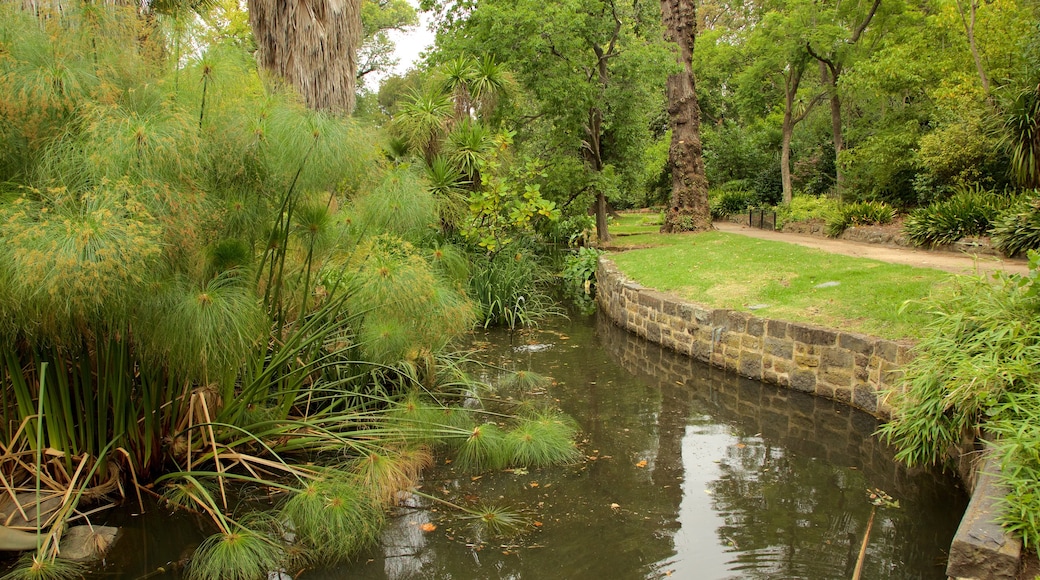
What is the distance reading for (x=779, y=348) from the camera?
7723 mm

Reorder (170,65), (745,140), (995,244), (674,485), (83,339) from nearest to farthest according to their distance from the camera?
(83,339) → (170,65) → (674,485) → (995,244) → (745,140)

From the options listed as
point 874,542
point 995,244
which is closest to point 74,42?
point 874,542

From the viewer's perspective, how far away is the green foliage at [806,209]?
17.9 meters

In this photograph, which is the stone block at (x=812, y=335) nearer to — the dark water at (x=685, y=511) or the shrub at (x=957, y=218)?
the dark water at (x=685, y=511)

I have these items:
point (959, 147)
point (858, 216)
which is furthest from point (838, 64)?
point (959, 147)

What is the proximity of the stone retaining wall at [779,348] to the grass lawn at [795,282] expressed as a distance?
0.21m

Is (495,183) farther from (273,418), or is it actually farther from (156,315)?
(156,315)

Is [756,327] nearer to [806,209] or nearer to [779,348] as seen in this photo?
[779,348]

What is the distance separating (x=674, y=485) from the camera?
17.1ft

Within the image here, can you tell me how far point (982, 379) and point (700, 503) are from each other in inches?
74.6

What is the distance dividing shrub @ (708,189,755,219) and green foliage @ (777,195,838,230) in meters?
4.13

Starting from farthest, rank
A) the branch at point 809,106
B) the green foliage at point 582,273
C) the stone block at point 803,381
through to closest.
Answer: the branch at point 809,106, the green foliage at point 582,273, the stone block at point 803,381

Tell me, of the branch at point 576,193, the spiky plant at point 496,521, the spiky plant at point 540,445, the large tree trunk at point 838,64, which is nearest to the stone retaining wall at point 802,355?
the spiky plant at point 496,521

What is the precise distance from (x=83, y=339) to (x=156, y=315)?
0.63 meters
